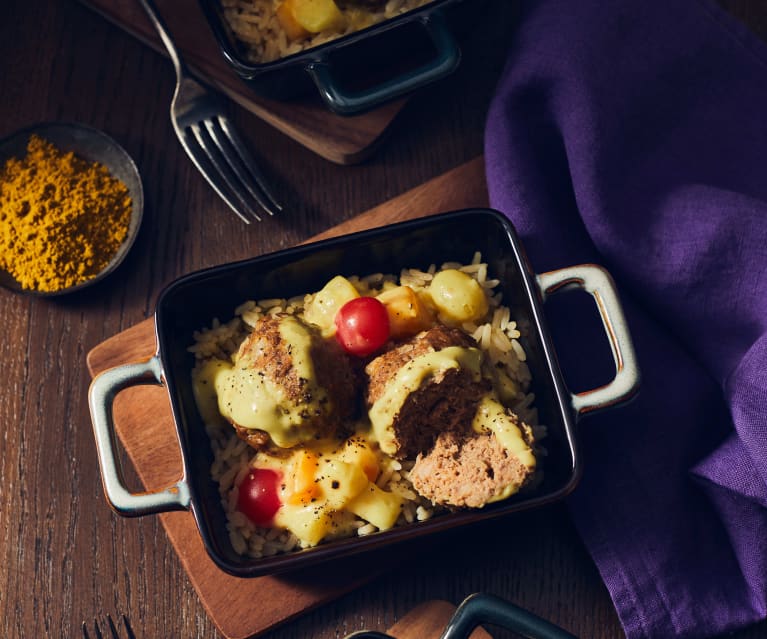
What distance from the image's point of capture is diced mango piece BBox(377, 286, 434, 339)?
220 cm

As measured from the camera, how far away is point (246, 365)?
212cm

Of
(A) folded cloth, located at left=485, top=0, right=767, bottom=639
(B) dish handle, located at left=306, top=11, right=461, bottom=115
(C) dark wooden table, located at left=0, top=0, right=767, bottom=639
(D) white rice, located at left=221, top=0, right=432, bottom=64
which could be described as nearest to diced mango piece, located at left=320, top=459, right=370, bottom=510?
(C) dark wooden table, located at left=0, top=0, right=767, bottom=639

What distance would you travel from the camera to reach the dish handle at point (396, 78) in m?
2.23

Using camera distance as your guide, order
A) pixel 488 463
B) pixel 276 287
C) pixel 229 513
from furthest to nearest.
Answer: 1. pixel 276 287
2. pixel 229 513
3. pixel 488 463

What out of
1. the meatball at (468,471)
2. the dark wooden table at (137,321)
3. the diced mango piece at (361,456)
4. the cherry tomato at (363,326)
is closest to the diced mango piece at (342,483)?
the diced mango piece at (361,456)

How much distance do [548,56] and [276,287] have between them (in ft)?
3.18

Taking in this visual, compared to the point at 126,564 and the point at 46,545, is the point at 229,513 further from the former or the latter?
the point at 46,545

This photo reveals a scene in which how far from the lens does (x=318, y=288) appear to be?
2385mm

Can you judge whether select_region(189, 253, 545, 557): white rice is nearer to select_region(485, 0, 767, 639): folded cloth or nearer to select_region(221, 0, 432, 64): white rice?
select_region(485, 0, 767, 639): folded cloth

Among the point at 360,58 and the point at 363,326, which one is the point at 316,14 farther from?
the point at 363,326

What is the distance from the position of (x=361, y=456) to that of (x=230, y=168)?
0.97 m

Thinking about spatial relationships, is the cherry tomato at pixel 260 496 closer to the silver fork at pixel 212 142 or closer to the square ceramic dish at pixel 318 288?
the square ceramic dish at pixel 318 288

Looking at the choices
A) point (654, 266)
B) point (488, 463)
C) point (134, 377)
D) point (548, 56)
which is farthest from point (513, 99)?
point (134, 377)

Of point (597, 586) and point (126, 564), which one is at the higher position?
point (126, 564)
